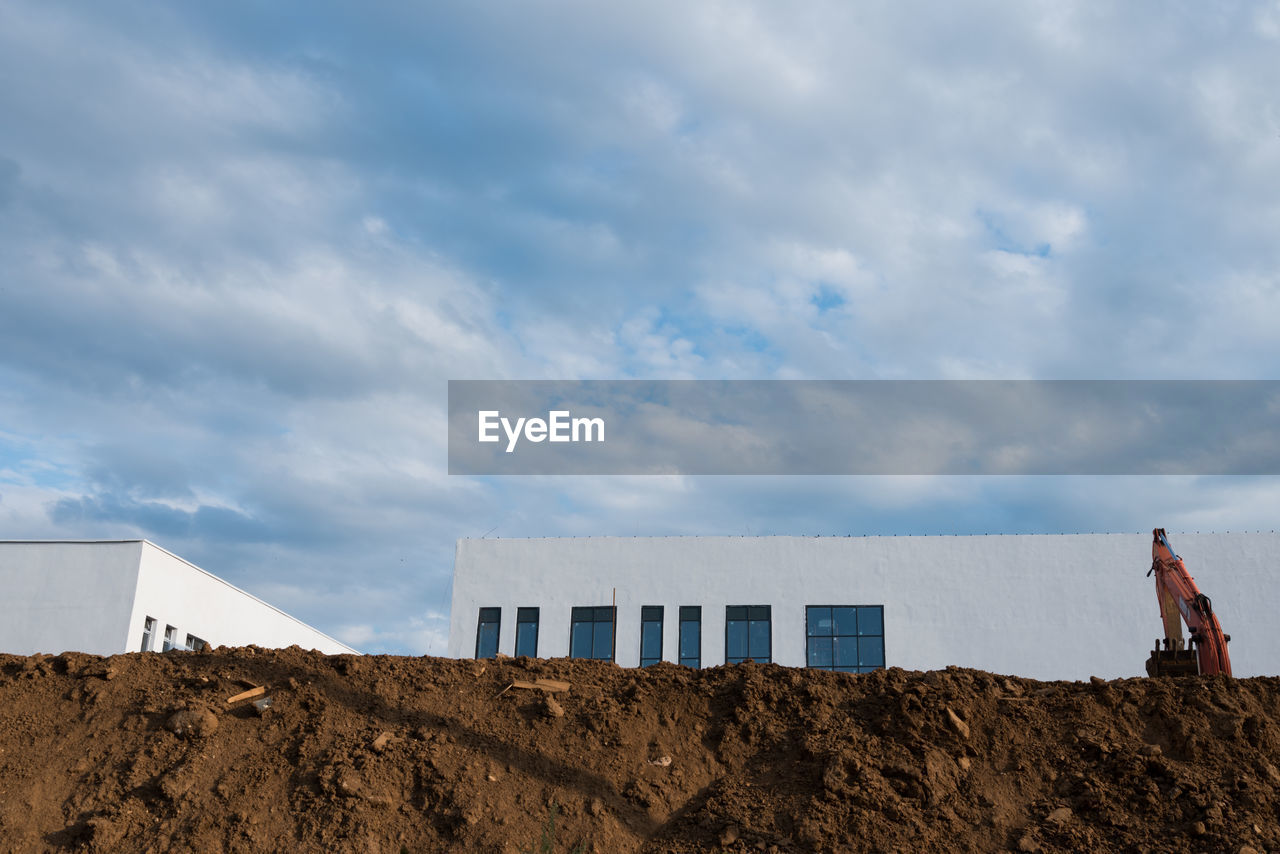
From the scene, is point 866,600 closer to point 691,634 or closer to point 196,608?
point 691,634

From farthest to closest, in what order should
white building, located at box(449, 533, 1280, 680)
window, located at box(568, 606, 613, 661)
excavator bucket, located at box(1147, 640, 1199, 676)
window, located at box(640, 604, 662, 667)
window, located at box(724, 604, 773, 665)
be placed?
window, located at box(568, 606, 613, 661) < window, located at box(640, 604, 662, 667) < window, located at box(724, 604, 773, 665) < white building, located at box(449, 533, 1280, 680) < excavator bucket, located at box(1147, 640, 1199, 676)

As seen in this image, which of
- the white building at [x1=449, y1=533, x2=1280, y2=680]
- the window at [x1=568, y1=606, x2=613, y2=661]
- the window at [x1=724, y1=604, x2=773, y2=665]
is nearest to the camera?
the white building at [x1=449, y1=533, x2=1280, y2=680]

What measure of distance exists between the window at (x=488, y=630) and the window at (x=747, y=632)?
8.64 m

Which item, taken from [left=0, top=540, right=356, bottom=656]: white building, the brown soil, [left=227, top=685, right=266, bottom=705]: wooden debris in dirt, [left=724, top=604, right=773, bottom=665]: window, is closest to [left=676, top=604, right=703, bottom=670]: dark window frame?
[left=724, top=604, right=773, bottom=665]: window

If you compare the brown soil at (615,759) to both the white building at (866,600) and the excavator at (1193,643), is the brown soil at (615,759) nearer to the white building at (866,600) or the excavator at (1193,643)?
the excavator at (1193,643)

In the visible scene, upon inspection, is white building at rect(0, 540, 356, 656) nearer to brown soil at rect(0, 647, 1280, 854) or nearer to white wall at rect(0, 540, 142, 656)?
white wall at rect(0, 540, 142, 656)

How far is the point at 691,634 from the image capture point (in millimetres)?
37469

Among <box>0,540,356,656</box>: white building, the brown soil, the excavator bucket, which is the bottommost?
the brown soil

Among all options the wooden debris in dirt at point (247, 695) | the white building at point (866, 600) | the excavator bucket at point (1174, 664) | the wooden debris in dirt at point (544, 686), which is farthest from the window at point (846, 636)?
the wooden debris in dirt at point (247, 695)

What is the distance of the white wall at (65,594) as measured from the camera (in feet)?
106

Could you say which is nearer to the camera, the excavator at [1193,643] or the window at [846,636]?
the excavator at [1193,643]

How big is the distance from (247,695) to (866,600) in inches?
1136

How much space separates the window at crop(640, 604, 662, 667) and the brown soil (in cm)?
2545

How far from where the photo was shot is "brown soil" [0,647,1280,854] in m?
9.70
